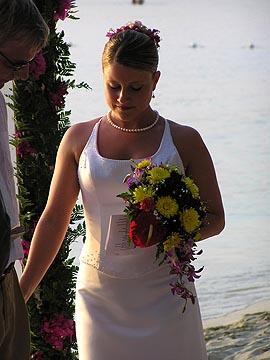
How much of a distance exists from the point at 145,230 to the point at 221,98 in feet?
37.9

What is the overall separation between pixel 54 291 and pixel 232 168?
6867mm

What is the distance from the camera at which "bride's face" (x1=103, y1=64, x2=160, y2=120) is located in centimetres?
326

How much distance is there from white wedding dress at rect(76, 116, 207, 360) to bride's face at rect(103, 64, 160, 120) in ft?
0.68

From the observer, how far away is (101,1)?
2050 cm

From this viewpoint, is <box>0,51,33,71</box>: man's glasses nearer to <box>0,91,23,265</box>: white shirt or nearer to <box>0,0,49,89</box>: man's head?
<box>0,0,49,89</box>: man's head

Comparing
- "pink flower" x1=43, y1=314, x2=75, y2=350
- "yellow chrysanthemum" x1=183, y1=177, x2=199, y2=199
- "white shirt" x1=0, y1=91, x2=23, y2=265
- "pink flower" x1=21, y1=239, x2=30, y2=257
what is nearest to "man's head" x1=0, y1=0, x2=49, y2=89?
"white shirt" x1=0, y1=91, x2=23, y2=265

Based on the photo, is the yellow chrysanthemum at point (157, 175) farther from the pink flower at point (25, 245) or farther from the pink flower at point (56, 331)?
the pink flower at point (56, 331)

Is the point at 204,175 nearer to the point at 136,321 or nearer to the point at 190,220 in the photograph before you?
the point at 190,220

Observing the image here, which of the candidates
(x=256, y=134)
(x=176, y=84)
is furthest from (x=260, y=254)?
(x=176, y=84)

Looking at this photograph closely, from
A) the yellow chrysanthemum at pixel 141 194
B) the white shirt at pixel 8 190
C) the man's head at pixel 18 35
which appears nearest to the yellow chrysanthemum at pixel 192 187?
the yellow chrysanthemum at pixel 141 194

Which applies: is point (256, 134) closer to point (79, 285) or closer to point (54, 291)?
point (54, 291)

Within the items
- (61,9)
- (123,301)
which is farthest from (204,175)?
(61,9)

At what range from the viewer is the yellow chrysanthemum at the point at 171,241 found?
310 cm

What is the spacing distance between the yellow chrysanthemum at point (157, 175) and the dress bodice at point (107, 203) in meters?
0.23
